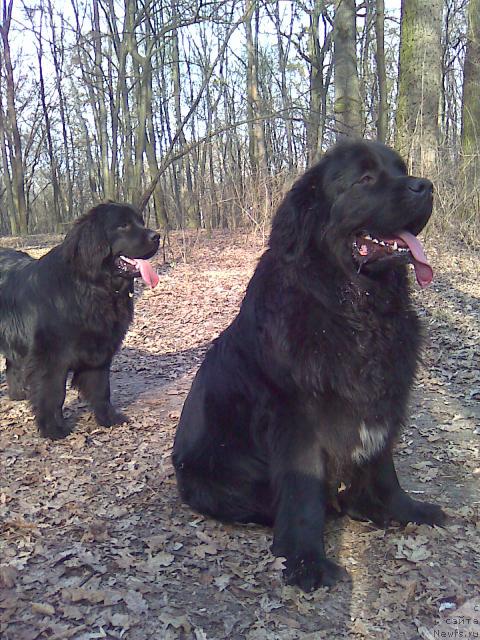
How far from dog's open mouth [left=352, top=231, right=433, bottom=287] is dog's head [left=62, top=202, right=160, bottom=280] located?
2.71 metres

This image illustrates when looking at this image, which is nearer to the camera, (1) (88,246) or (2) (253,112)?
(1) (88,246)

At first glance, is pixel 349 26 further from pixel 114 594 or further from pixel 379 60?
pixel 114 594

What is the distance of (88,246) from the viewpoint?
4766 millimetres

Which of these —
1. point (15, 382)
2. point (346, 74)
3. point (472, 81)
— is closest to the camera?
point (15, 382)

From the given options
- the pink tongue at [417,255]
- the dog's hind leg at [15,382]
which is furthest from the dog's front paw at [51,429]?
the pink tongue at [417,255]

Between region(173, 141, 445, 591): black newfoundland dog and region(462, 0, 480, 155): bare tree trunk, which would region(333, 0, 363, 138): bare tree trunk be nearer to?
region(462, 0, 480, 155): bare tree trunk

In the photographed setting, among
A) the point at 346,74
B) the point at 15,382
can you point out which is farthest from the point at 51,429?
the point at 346,74

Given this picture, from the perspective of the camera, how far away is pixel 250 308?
9.56ft

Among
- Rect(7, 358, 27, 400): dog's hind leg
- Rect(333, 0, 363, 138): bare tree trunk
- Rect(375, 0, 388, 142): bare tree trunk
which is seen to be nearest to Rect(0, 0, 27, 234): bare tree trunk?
Rect(375, 0, 388, 142): bare tree trunk

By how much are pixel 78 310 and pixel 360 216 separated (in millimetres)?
2844

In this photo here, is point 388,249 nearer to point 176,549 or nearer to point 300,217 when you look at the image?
point 300,217

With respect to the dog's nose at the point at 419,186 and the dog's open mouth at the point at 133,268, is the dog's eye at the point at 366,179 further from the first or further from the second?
the dog's open mouth at the point at 133,268

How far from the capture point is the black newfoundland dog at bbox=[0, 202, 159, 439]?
475 centimetres

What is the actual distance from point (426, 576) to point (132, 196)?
10.3 m
